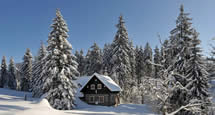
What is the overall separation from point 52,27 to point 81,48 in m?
33.1

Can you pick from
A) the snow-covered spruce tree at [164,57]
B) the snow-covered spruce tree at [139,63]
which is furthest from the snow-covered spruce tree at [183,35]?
the snow-covered spruce tree at [139,63]

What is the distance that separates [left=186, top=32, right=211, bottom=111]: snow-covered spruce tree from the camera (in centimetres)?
1917

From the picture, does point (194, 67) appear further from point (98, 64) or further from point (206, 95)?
point (98, 64)

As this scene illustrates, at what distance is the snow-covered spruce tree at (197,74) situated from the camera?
1917 cm

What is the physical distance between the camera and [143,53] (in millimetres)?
43531

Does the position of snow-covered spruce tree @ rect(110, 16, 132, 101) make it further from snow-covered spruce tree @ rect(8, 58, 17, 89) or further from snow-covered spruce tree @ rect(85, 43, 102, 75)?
snow-covered spruce tree @ rect(8, 58, 17, 89)

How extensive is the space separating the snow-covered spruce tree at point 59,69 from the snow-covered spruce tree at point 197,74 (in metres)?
15.4

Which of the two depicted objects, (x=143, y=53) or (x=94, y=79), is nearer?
(x=94, y=79)

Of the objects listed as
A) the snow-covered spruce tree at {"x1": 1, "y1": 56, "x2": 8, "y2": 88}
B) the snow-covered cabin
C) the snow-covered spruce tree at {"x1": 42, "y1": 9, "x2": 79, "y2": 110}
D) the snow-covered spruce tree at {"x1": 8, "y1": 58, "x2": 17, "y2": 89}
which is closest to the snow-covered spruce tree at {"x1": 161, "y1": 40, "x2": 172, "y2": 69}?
the snow-covered spruce tree at {"x1": 42, "y1": 9, "x2": 79, "y2": 110}

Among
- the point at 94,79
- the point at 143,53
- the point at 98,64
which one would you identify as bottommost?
the point at 94,79

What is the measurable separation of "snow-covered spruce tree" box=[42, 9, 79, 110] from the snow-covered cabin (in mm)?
7866

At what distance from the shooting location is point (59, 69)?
878 inches

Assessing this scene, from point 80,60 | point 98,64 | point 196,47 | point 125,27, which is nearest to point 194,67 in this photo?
point 196,47

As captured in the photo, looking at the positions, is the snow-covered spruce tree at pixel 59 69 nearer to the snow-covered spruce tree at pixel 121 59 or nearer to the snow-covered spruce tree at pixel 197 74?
the snow-covered spruce tree at pixel 121 59
